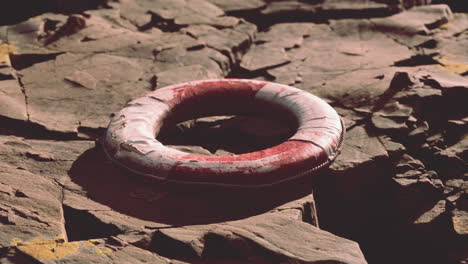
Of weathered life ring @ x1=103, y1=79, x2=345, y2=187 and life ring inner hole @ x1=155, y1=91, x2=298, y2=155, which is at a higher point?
weathered life ring @ x1=103, y1=79, x2=345, y2=187

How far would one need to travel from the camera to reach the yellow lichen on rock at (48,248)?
5.55 ft

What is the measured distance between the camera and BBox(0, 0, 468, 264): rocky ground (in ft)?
6.07

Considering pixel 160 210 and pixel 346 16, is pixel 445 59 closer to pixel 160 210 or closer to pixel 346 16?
pixel 346 16

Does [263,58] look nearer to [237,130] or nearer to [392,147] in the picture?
[237,130]

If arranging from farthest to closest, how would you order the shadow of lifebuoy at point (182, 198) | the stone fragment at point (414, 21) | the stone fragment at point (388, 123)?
the stone fragment at point (414, 21), the stone fragment at point (388, 123), the shadow of lifebuoy at point (182, 198)

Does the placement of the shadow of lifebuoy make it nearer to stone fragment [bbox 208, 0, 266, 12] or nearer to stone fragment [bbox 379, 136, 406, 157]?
A: stone fragment [bbox 379, 136, 406, 157]

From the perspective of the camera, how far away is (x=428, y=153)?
8.07ft

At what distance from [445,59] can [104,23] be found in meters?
1.96

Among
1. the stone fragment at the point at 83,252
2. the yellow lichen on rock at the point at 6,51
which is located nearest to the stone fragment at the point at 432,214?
the stone fragment at the point at 83,252

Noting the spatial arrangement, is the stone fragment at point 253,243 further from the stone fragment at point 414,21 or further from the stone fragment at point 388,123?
the stone fragment at point 414,21

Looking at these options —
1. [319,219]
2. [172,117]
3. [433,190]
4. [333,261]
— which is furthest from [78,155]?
[433,190]

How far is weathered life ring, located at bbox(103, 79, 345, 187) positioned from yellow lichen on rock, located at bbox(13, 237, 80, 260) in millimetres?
413

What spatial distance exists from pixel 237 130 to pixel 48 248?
113 cm

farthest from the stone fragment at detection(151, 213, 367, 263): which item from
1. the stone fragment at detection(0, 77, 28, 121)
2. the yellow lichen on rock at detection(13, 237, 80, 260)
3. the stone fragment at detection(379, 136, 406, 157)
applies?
the stone fragment at detection(0, 77, 28, 121)
